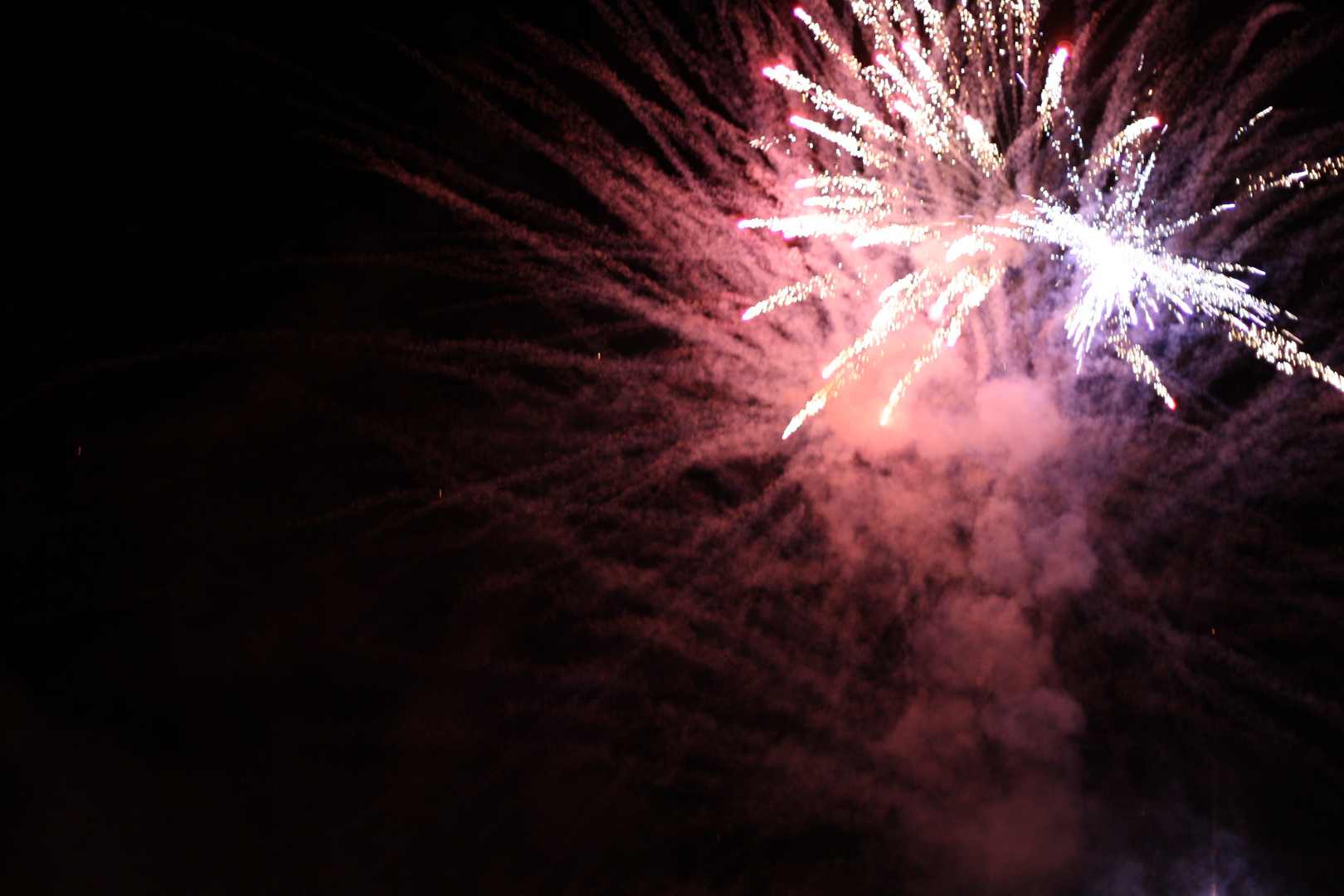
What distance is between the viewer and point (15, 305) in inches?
180

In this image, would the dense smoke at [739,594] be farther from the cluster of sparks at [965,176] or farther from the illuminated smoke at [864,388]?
the cluster of sparks at [965,176]

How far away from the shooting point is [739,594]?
4.56 metres

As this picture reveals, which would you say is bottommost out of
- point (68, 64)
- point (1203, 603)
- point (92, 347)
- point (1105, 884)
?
point (1105, 884)

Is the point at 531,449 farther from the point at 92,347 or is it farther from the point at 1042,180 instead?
the point at 1042,180

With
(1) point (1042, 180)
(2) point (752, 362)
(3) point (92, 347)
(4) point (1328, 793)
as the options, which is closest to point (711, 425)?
(2) point (752, 362)

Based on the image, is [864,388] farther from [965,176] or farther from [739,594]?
[739,594]

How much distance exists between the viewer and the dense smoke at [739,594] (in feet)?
14.1

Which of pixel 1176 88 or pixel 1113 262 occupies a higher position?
pixel 1176 88

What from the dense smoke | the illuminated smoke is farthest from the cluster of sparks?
the dense smoke

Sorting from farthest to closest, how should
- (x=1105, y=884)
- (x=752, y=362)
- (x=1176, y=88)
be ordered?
1. (x=1105, y=884)
2. (x=752, y=362)
3. (x=1176, y=88)

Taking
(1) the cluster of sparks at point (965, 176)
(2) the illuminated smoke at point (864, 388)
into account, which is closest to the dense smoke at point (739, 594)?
(2) the illuminated smoke at point (864, 388)

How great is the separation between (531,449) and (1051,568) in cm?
348

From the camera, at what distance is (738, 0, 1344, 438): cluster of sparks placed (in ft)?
11.6

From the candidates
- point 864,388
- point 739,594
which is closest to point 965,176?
point 864,388
